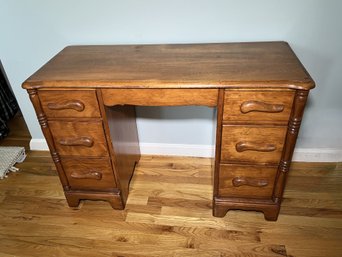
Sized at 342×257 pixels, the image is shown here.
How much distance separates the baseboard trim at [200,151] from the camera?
163 cm

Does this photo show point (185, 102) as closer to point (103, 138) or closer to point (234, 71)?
point (234, 71)

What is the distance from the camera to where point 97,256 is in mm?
1215

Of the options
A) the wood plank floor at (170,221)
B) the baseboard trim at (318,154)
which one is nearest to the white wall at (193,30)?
the baseboard trim at (318,154)

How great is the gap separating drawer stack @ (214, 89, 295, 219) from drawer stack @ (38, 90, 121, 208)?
0.54 metres

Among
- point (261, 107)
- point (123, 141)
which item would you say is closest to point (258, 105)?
point (261, 107)

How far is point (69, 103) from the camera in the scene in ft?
3.57

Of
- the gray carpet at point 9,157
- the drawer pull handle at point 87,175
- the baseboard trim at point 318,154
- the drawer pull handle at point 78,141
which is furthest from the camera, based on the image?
the gray carpet at point 9,157

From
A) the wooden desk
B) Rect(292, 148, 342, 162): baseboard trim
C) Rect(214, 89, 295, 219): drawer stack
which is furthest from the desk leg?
Rect(292, 148, 342, 162): baseboard trim

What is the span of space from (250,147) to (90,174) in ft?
2.59

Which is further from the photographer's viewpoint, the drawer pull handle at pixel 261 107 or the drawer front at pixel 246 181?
the drawer front at pixel 246 181

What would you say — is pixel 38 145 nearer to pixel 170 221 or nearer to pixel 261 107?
pixel 170 221

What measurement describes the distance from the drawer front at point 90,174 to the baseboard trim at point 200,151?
1.58 feet

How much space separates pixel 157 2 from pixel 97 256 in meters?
1.26

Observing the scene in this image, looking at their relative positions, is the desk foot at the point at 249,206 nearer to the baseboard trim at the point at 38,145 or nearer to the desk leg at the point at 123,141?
the desk leg at the point at 123,141
